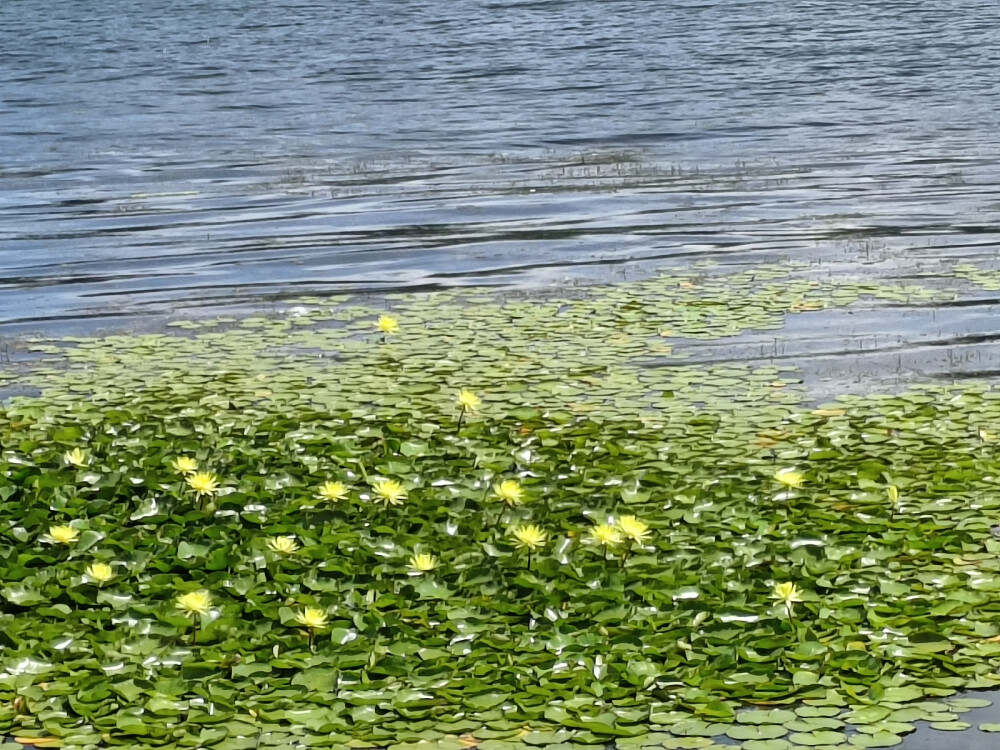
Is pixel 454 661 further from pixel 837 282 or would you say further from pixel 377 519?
pixel 837 282

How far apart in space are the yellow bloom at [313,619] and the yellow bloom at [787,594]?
1.50m

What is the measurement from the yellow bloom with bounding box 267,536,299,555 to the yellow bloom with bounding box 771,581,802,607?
1704mm

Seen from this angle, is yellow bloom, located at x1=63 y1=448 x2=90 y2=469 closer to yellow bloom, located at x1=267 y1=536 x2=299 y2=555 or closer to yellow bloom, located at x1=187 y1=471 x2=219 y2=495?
yellow bloom, located at x1=187 y1=471 x2=219 y2=495

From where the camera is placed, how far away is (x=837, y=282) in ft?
36.6

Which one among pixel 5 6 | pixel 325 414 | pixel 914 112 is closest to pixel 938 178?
pixel 914 112

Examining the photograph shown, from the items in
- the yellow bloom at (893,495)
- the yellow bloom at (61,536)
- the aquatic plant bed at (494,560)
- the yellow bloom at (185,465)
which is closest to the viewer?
the aquatic plant bed at (494,560)

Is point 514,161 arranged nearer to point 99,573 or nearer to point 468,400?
point 468,400

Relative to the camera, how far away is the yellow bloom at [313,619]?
488cm

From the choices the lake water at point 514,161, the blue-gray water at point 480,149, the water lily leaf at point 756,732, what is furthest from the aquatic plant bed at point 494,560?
the blue-gray water at point 480,149

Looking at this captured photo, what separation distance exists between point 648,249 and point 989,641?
8.18 m

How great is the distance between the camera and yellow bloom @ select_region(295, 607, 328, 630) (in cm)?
488

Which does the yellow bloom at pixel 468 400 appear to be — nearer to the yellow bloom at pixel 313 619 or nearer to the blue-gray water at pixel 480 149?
the yellow bloom at pixel 313 619

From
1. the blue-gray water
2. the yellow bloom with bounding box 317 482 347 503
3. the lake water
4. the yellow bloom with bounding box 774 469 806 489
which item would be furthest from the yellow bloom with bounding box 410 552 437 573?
the blue-gray water

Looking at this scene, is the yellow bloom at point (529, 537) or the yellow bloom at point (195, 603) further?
the yellow bloom at point (529, 537)
